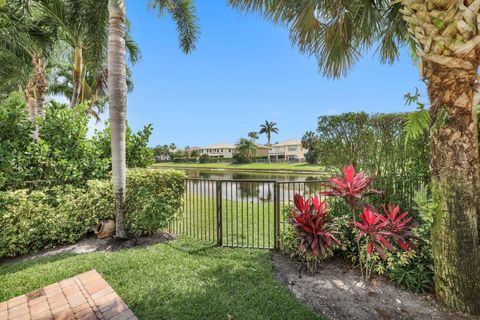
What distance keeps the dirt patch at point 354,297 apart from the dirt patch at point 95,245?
9.27 ft

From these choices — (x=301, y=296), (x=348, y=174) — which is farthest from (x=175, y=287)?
(x=348, y=174)

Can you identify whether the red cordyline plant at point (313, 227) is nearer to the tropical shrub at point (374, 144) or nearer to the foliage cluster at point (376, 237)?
the foliage cluster at point (376, 237)

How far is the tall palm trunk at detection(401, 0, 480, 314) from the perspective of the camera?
88.1 inches

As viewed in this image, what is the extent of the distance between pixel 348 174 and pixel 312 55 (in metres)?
2.88

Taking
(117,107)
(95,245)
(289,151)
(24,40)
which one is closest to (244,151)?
(289,151)

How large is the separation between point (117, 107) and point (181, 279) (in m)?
3.54

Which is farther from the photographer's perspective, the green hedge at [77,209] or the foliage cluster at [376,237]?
the green hedge at [77,209]

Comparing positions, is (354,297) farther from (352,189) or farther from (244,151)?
(244,151)

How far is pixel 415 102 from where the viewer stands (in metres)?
2.43

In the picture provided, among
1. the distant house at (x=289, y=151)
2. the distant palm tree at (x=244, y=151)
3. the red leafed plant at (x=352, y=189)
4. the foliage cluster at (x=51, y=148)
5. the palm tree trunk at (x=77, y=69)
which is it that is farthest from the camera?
the distant house at (x=289, y=151)

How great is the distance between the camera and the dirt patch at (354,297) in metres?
2.36

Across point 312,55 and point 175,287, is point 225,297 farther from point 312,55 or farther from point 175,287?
point 312,55

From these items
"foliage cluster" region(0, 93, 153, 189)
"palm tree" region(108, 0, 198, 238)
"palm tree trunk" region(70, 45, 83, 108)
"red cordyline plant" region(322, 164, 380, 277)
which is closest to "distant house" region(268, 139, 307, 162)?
"palm tree trunk" region(70, 45, 83, 108)

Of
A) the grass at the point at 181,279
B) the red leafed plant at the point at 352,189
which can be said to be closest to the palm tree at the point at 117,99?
the grass at the point at 181,279
